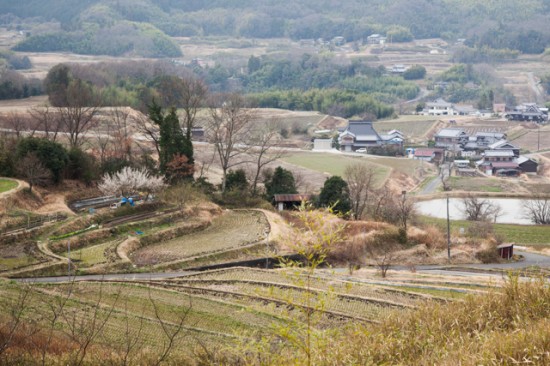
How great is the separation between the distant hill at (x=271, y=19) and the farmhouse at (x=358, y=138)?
45.5 metres

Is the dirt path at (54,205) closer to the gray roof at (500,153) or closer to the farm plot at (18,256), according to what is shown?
the farm plot at (18,256)

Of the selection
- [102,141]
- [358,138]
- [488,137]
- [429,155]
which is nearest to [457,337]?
[102,141]

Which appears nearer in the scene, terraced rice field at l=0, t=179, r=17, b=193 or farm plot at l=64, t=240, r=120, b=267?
farm plot at l=64, t=240, r=120, b=267

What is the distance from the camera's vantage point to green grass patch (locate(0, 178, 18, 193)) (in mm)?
19688

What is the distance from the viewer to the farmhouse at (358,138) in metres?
46.9

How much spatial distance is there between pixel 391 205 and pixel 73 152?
1066cm

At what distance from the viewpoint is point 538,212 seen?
95.7ft

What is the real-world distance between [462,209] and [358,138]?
55.0 feet

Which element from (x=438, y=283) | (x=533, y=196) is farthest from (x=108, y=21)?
(x=438, y=283)

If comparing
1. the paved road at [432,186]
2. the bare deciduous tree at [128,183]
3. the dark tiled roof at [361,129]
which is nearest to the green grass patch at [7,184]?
the bare deciduous tree at [128,183]

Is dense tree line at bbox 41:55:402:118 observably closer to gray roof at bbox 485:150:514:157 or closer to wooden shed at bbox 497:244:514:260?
gray roof at bbox 485:150:514:157

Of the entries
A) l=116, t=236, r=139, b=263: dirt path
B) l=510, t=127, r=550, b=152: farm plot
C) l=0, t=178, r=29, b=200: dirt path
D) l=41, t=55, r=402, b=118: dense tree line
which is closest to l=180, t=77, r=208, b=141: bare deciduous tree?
l=0, t=178, r=29, b=200: dirt path

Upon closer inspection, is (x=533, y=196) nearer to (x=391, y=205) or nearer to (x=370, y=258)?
(x=391, y=205)

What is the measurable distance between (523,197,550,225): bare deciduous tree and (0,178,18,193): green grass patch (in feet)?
61.1
